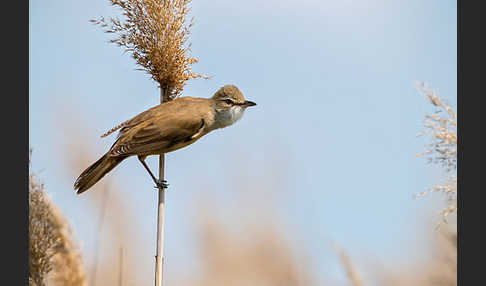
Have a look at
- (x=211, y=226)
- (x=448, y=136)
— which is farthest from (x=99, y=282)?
(x=448, y=136)

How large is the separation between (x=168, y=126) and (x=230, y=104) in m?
0.27

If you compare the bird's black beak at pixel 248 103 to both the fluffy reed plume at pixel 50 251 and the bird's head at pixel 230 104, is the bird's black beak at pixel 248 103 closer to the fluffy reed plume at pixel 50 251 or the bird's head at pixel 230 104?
the bird's head at pixel 230 104

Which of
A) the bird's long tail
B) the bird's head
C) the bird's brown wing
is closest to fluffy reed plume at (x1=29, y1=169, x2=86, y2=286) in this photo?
the bird's long tail

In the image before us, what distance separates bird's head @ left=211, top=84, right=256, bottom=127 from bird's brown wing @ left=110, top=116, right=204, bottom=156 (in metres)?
0.12

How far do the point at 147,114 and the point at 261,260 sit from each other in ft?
2.47

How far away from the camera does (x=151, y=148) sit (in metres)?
2.03

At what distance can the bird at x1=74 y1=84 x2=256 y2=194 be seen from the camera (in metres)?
2.02

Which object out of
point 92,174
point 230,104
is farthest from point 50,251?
point 230,104

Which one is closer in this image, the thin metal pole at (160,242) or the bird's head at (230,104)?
the thin metal pole at (160,242)

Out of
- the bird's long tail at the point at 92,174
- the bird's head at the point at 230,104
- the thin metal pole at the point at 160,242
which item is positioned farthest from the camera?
the bird's head at the point at 230,104

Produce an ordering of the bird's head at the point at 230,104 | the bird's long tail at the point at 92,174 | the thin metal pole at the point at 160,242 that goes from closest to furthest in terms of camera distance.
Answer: the thin metal pole at the point at 160,242 < the bird's long tail at the point at 92,174 < the bird's head at the point at 230,104

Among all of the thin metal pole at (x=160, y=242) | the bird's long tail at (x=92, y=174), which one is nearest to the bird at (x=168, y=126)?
the bird's long tail at (x=92, y=174)

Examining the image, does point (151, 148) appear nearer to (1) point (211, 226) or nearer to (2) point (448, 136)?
(1) point (211, 226)

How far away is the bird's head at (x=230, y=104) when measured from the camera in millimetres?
2184
